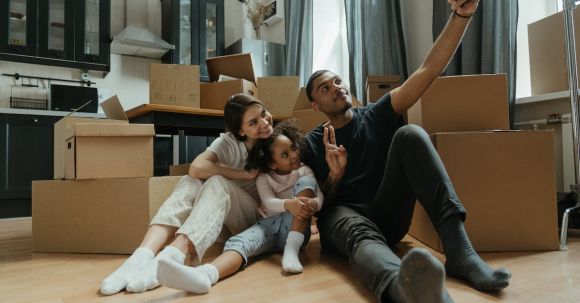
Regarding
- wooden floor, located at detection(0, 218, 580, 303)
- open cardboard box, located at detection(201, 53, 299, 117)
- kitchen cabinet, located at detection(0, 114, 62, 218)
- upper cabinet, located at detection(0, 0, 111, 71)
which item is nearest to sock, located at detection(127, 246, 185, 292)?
wooden floor, located at detection(0, 218, 580, 303)

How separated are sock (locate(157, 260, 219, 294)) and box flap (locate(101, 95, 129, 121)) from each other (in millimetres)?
1092

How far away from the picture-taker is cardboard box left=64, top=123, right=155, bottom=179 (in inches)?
65.1

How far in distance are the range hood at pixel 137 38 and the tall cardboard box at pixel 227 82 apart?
6.18 ft

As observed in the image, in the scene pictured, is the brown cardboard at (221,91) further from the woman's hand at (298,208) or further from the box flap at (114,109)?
the woman's hand at (298,208)

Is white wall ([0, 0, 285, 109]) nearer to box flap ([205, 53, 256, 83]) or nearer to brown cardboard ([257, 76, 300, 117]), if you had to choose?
box flap ([205, 53, 256, 83])

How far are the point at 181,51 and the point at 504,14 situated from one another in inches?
130

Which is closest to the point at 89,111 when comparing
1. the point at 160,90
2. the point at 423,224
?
the point at 160,90

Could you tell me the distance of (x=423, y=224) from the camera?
5.37ft

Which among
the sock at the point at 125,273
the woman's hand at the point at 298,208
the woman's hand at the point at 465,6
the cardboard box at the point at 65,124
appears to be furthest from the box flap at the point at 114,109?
the woman's hand at the point at 465,6

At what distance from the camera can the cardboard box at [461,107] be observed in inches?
60.7

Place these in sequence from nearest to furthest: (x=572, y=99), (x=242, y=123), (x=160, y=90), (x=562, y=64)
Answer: (x=242, y=123)
(x=572, y=99)
(x=562, y=64)
(x=160, y=90)

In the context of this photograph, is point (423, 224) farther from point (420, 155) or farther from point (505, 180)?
point (420, 155)

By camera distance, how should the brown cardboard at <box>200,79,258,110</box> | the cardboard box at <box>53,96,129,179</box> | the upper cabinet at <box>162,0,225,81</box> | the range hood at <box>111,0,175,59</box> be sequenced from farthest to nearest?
1. the upper cabinet at <box>162,0,225,81</box>
2. the range hood at <box>111,0,175,59</box>
3. the brown cardboard at <box>200,79,258,110</box>
4. the cardboard box at <box>53,96,129,179</box>

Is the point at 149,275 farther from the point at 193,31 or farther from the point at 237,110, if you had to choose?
the point at 193,31
